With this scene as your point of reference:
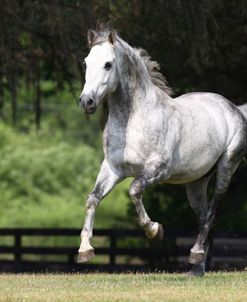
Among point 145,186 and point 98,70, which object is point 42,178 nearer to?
point 145,186

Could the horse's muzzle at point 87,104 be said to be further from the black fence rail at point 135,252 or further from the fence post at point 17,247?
the fence post at point 17,247

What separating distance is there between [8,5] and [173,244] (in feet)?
19.2

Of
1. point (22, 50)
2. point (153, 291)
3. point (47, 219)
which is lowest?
point (47, 219)

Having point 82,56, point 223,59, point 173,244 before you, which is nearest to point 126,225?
point 173,244

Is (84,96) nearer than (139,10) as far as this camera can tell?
Yes

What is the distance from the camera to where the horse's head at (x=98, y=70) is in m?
10.2

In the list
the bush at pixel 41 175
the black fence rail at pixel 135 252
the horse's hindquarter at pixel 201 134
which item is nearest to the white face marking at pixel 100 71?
the horse's hindquarter at pixel 201 134

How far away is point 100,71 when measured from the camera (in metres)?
10.5

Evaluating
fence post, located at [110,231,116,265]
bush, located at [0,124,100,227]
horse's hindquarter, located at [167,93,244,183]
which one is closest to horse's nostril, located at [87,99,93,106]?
horse's hindquarter, located at [167,93,244,183]

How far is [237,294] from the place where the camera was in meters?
9.31

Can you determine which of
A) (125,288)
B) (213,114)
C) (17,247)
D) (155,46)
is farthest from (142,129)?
(17,247)

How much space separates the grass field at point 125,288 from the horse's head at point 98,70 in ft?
5.96

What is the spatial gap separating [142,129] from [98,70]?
850mm

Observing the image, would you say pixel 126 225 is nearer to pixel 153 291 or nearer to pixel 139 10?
pixel 139 10
